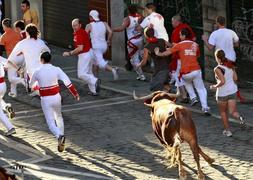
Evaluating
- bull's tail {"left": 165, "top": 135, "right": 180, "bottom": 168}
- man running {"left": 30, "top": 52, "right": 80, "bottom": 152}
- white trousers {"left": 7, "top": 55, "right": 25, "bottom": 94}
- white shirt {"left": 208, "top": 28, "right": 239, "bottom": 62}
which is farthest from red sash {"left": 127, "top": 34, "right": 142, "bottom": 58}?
bull's tail {"left": 165, "top": 135, "right": 180, "bottom": 168}

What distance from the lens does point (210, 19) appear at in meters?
18.3

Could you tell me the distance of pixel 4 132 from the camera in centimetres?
1466

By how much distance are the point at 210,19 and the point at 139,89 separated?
7.82 feet

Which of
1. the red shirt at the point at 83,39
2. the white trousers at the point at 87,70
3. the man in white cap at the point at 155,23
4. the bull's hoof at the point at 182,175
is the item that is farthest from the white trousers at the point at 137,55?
the bull's hoof at the point at 182,175

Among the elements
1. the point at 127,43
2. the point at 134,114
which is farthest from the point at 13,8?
the point at 134,114

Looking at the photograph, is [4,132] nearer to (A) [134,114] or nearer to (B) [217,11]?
(A) [134,114]

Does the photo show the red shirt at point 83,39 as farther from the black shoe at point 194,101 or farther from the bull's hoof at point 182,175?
the bull's hoof at point 182,175

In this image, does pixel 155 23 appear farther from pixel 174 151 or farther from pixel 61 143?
pixel 174 151

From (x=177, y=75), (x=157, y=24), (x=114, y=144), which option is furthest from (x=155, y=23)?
(x=114, y=144)

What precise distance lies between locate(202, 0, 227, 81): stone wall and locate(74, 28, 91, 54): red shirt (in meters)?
3.00

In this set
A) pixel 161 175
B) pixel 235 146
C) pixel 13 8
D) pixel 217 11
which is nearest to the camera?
pixel 161 175

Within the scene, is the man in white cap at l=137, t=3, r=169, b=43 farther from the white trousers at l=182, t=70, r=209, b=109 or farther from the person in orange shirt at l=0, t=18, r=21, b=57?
the person in orange shirt at l=0, t=18, r=21, b=57

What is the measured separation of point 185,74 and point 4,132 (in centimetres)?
375

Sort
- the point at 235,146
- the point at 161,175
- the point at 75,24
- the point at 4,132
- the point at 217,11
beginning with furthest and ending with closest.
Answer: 1. the point at 217,11
2. the point at 75,24
3. the point at 4,132
4. the point at 235,146
5. the point at 161,175
